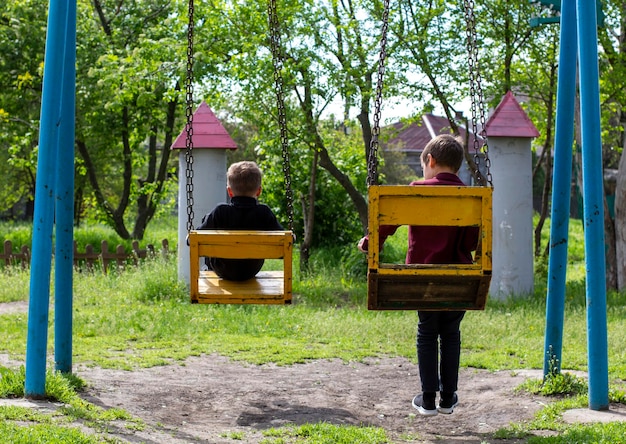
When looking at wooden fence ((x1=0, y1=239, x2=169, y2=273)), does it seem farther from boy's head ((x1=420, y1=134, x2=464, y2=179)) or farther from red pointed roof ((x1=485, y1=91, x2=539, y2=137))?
boy's head ((x1=420, y1=134, x2=464, y2=179))

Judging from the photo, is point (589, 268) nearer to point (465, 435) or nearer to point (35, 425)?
point (465, 435)

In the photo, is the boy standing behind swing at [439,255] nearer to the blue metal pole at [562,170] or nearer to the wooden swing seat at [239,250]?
the wooden swing seat at [239,250]

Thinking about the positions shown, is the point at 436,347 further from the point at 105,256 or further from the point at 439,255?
the point at 105,256

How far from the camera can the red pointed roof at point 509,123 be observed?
12078 millimetres

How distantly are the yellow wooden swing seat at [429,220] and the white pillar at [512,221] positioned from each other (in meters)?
7.42

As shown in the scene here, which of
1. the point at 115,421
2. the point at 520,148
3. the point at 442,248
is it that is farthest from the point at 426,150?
the point at 520,148

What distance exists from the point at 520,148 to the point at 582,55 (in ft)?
21.5

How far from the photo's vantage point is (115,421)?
555 cm

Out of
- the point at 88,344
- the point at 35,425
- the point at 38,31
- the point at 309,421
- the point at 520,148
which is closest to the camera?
the point at 35,425

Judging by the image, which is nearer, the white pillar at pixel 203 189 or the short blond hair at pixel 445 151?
the short blond hair at pixel 445 151

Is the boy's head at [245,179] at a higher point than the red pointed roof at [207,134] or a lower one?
lower

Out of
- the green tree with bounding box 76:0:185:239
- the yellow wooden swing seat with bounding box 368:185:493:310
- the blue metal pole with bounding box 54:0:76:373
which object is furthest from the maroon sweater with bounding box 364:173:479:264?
the green tree with bounding box 76:0:185:239

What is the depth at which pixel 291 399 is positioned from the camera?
6.72 metres

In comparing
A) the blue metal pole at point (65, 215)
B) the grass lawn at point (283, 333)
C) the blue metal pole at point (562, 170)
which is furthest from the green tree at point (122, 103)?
the blue metal pole at point (562, 170)
